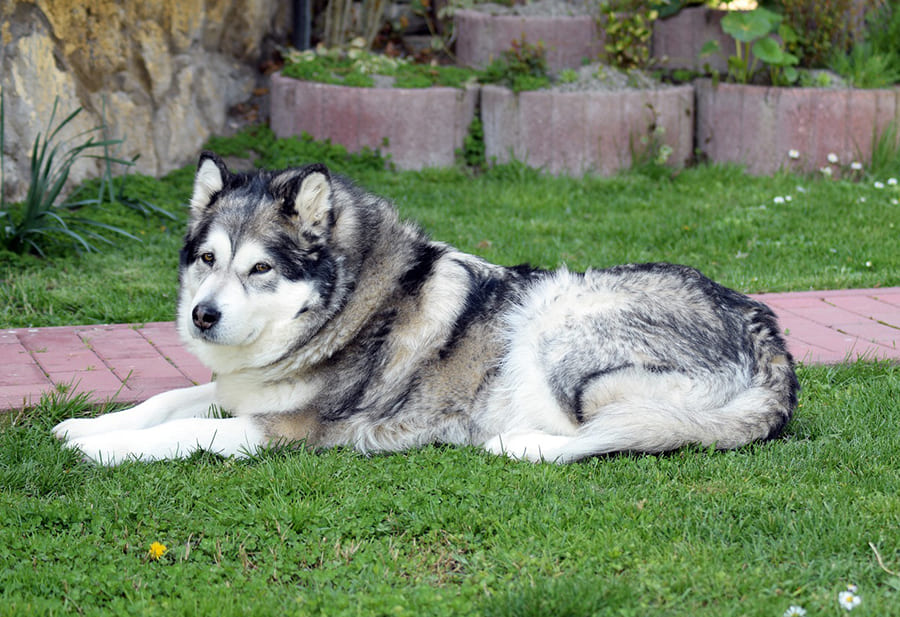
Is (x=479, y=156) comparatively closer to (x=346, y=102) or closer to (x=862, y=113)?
(x=346, y=102)

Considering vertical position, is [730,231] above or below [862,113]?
below

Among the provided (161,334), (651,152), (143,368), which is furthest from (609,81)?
(143,368)

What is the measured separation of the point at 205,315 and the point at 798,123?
6646mm

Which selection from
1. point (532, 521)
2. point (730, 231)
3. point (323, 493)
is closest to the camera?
point (532, 521)

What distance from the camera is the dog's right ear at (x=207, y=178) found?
3.90 meters

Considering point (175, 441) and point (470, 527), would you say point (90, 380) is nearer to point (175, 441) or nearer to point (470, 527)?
point (175, 441)

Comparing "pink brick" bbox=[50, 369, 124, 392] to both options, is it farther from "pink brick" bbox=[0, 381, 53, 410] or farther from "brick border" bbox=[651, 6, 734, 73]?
"brick border" bbox=[651, 6, 734, 73]

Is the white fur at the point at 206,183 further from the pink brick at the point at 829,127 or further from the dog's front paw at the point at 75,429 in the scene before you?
the pink brick at the point at 829,127

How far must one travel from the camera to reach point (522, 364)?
3.92 metres

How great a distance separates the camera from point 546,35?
9469 millimetres

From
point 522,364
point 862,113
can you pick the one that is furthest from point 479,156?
point 522,364

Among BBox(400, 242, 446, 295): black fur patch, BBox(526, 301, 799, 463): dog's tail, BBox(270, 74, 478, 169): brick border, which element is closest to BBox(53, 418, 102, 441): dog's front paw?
BBox(400, 242, 446, 295): black fur patch

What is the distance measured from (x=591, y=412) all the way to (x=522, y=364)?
0.34 metres

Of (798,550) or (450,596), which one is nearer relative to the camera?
(450,596)
